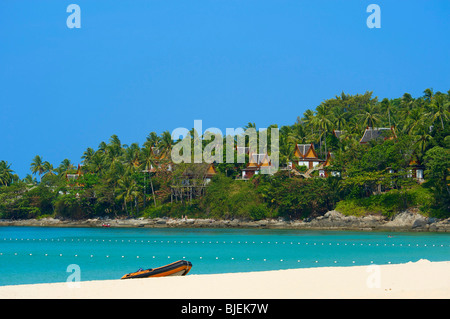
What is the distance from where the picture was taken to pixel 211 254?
143 feet

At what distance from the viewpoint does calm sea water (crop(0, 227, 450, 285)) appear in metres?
33.5

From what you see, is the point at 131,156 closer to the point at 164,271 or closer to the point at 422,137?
the point at 422,137

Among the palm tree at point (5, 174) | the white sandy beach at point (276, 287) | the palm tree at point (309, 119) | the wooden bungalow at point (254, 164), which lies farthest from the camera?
the palm tree at point (5, 174)

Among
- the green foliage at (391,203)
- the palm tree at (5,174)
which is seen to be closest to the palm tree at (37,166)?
the palm tree at (5,174)

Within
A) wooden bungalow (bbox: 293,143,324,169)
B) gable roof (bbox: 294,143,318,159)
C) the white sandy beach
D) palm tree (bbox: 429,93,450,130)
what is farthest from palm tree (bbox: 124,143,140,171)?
the white sandy beach

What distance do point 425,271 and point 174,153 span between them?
74.4 m

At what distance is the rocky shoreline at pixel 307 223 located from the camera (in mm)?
66812

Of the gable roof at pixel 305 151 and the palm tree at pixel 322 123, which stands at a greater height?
the palm tree at pixel 322 123

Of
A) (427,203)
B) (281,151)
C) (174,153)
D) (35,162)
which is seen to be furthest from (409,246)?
(35,162)

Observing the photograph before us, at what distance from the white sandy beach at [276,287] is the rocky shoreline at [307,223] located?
44.5 meters

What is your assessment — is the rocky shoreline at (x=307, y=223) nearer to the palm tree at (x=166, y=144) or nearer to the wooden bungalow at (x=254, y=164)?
the wooden bungalow at (x=254, y=164)

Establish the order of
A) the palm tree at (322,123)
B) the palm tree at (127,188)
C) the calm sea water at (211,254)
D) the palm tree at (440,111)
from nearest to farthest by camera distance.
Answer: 1. the calm sea water at (211,254)
2. the palm tree at (440,111)
3. the palm tree at (127,188)
4. the palm tree at (322,123)
